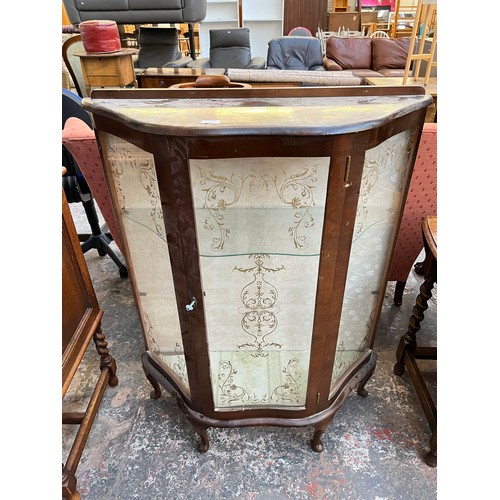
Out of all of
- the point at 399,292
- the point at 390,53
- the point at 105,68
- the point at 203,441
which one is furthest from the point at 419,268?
the point at 390,53

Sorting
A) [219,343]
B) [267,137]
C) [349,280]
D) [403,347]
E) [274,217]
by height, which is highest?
[267,137]

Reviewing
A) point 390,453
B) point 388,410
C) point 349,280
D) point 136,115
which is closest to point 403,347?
point 388,410

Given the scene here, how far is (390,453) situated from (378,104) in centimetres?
110

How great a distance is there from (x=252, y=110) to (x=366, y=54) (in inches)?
227

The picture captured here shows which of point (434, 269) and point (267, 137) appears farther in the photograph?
point (434, 269)

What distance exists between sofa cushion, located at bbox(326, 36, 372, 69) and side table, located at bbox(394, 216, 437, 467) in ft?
17.1

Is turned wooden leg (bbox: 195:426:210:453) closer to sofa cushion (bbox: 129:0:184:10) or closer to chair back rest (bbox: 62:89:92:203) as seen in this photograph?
chair back rest (bbox: 62:89:92:203)

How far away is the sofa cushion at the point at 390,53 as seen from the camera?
544cm

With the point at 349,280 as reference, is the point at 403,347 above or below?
below

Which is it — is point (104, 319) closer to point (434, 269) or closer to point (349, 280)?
point (349, 280)

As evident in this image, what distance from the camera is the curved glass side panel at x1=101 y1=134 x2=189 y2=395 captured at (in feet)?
2.65

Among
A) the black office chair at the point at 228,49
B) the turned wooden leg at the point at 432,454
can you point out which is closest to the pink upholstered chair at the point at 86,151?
the turned wooden leg at the point at 432,454

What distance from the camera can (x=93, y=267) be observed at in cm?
218

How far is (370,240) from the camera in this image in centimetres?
96
